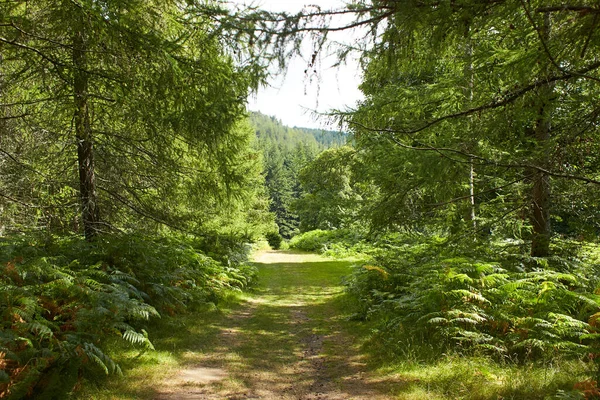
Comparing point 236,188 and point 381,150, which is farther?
point 236,188

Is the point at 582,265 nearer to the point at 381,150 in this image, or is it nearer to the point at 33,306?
the point at 381,150

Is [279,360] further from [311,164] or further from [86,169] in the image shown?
[311,164]

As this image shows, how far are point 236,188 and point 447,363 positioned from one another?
241 inches

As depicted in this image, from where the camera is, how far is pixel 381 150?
819 centimetres

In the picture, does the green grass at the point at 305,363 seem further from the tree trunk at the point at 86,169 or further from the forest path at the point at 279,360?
the tree trunk at the point at 86,169

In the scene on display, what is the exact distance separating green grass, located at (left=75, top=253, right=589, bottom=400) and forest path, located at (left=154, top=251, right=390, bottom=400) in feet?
0.05

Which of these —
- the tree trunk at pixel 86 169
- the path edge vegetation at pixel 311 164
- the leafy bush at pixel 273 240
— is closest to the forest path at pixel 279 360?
the path edge vegetation at pixel 311 164

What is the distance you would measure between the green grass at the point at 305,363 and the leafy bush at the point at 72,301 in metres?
0.35

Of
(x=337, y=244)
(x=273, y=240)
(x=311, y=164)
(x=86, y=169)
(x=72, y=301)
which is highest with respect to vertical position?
(x=311, y=164)

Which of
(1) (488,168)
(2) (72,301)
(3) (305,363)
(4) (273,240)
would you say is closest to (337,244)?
(4) (273,240)

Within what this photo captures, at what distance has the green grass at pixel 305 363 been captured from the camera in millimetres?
4059

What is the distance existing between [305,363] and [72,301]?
10.4 ft

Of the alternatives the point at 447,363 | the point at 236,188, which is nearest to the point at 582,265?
the point at 447,363

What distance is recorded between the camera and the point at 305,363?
556 centimetres
